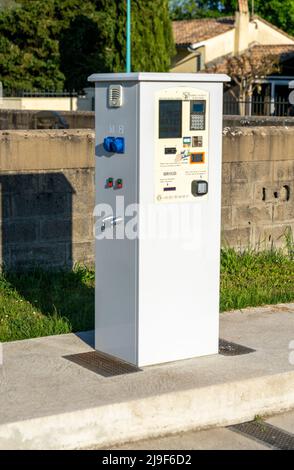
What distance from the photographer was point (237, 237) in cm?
1006

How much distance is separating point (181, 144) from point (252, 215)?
14.7 ft

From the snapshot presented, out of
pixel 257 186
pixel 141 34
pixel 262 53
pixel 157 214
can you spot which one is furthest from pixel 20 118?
pixel 262 53

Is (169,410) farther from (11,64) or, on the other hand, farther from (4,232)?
(11,64)

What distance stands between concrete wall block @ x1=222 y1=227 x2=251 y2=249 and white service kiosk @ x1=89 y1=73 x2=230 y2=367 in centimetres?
380

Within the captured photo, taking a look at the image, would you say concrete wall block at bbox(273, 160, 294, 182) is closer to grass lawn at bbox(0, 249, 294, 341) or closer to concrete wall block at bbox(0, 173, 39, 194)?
grass lawn at bbox(0, 249, 294, 341)

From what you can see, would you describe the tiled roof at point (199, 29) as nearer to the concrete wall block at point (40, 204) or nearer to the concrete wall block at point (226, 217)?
the concrete wall block at point (226, 217)

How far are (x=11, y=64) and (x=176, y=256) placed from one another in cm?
3543

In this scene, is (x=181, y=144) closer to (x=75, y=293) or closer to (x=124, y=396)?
(x=124, y=396)

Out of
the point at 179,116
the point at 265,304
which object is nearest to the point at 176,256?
the point at 179,116

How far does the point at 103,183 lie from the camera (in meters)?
6.00

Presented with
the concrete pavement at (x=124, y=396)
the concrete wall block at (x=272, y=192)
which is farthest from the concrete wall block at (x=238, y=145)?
the concrete pavement at (x=124, y=396)

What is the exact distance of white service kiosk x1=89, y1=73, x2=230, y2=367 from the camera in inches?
224

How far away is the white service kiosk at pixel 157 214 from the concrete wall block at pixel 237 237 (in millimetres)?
3801

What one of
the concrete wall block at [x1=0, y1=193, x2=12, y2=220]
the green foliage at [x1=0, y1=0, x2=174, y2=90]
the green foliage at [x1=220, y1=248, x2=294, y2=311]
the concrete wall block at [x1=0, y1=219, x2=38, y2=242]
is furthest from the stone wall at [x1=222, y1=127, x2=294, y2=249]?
the green foliage at [x1=0, y1=0, x2=174, y2=90]
